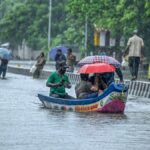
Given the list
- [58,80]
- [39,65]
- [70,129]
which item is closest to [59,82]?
[58,80]

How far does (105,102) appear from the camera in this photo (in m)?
18.4

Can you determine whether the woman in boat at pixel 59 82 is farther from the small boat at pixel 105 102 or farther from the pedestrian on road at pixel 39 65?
the pedestrian on road at pixel 39 65

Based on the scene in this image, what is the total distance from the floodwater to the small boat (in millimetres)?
298

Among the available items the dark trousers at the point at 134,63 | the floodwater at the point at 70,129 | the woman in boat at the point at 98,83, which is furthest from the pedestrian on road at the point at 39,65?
the woman in boat at the point at 98,83

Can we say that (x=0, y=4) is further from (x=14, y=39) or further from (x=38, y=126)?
(x=38, y=126)

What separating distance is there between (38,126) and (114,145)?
310cm

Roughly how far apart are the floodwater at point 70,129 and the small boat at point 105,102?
0.30 meters

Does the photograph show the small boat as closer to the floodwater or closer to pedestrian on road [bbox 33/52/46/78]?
the floodwater

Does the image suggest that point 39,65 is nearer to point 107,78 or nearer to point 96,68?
point 107,78

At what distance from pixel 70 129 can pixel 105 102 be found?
3.74 metres

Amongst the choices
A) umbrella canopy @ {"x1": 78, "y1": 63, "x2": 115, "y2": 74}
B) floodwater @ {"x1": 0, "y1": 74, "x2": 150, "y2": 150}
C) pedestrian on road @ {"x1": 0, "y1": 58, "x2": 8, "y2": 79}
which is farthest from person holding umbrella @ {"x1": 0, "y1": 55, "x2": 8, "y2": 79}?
umbrella canopy @ {"x1": 78, "y1": 63, "x2": 115, "y2": 74}

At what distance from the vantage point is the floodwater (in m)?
12.5

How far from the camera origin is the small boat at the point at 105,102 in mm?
18328

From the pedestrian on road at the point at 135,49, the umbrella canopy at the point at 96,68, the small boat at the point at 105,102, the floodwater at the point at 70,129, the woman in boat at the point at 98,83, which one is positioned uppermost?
the pedestrian on road at the point at 135,49
